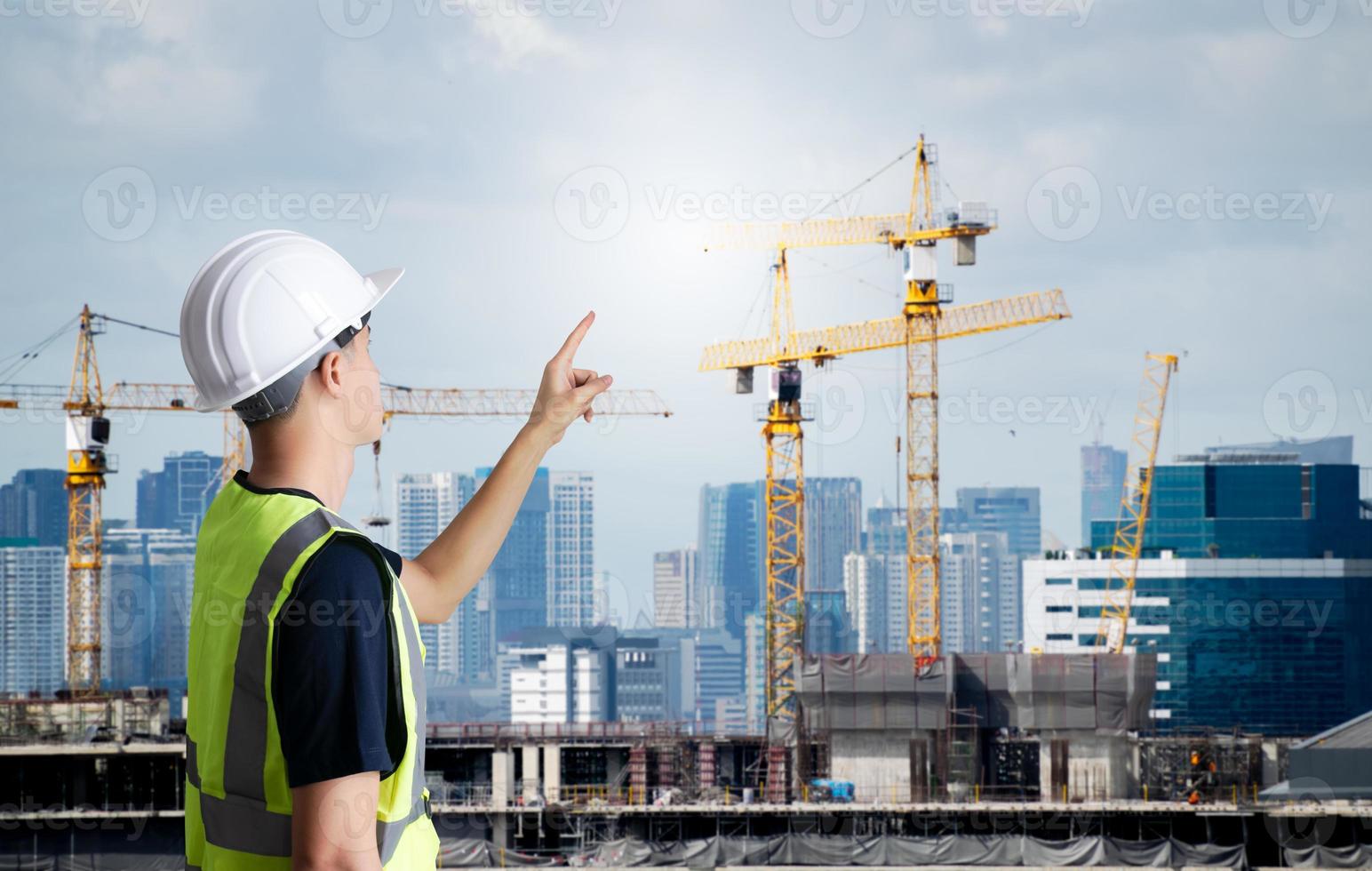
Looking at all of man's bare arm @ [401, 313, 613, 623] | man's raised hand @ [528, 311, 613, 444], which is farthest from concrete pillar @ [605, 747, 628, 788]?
man's raised hand @ [528, 311, 613, 444]

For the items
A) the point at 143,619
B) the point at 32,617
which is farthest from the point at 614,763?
the point at 143,619

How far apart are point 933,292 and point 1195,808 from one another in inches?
1176

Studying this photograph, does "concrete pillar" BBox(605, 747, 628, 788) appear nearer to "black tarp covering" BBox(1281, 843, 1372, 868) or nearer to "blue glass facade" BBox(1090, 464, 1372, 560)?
"black tarp covering" BBox(1281, 843, 1372, 868)

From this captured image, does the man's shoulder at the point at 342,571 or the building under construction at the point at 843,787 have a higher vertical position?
the man's shoulder at the point at 342,571

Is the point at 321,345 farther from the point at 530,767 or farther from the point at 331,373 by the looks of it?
the point at 530,767

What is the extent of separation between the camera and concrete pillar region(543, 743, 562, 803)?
2324 inches

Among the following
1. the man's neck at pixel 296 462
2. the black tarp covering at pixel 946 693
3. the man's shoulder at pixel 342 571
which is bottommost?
the black tarp covering at pixel 946 693

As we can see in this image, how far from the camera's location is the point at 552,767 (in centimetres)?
6031

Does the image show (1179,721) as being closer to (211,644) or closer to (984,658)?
(984,658)

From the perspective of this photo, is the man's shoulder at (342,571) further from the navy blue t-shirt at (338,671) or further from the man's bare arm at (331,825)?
the man's bare arm at (331,825)

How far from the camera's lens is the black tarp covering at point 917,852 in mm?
39844

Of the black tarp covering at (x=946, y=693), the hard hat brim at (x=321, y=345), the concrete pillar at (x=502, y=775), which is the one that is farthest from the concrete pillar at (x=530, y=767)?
the hard hat brim at (x=321, y=345)

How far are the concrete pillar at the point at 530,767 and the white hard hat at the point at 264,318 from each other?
57.2m

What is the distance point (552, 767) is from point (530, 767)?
2.59 ft
